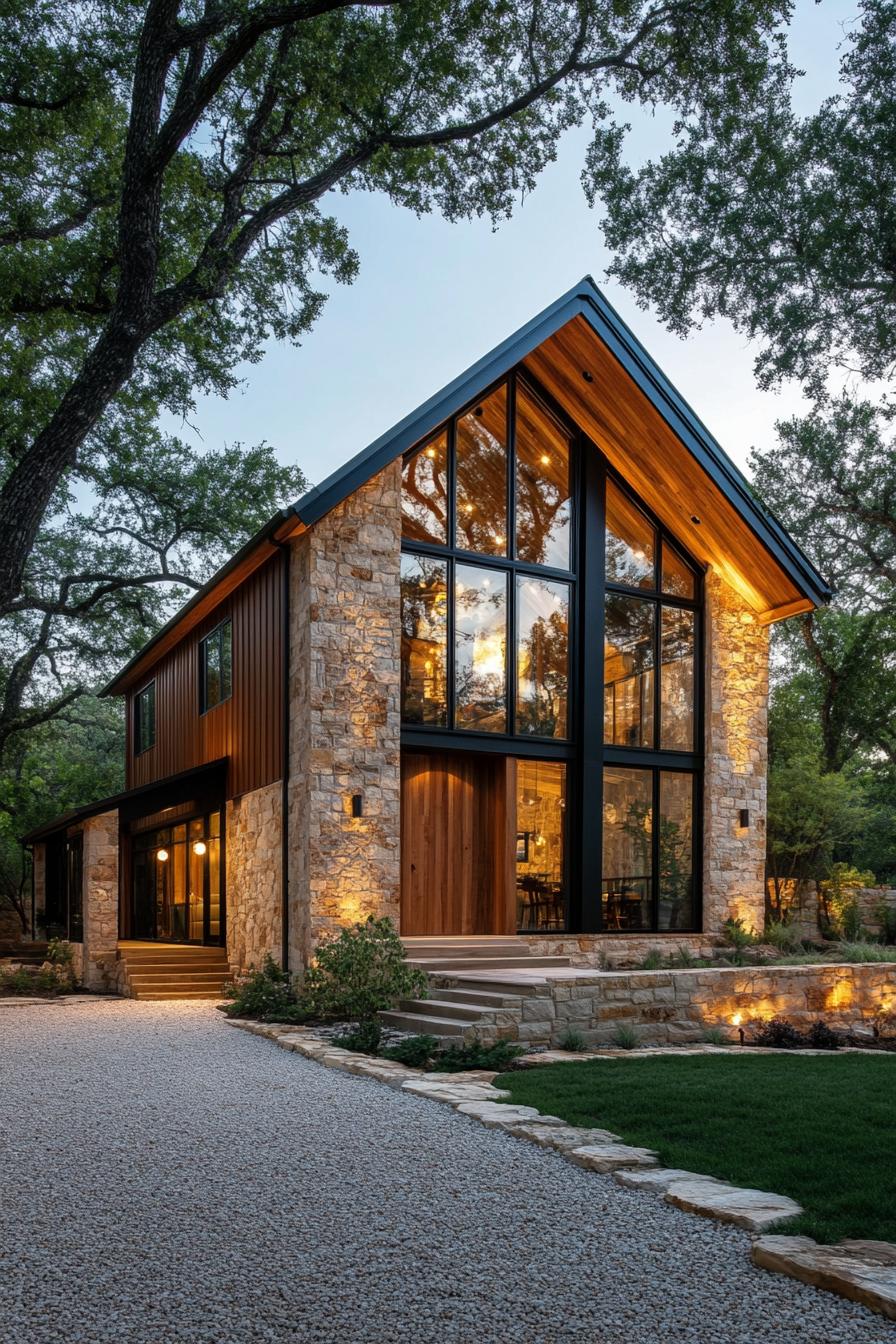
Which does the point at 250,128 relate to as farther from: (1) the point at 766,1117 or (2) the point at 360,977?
(1) the point at 766,1117

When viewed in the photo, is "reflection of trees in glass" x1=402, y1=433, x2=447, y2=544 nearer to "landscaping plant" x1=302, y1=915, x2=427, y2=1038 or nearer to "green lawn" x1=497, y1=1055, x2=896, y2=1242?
"landscaping plant" x1=302, y1=915, x2=427, y2=1038

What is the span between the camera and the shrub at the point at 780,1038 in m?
10.1

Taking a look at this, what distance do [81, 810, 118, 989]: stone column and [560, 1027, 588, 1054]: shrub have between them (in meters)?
7.30

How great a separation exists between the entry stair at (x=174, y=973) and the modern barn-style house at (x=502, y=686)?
0.05 meters

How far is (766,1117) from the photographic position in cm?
608

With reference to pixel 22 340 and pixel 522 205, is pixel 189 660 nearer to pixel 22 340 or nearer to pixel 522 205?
pixel 22 340

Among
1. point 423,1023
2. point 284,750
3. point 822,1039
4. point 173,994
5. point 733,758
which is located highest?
point 284,750

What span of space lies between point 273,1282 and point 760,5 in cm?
972

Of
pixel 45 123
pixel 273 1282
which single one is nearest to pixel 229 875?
pixel 45 123

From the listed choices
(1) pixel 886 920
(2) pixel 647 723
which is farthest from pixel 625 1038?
(1) pixel 886 920

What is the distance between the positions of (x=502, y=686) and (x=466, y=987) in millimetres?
4111

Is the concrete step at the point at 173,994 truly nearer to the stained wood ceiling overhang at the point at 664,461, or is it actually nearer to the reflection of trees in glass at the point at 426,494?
the reflection of trees in glass at the point at 426,494

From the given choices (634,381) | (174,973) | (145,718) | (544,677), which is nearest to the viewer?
(634,381)

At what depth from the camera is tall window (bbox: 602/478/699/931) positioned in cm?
1401
